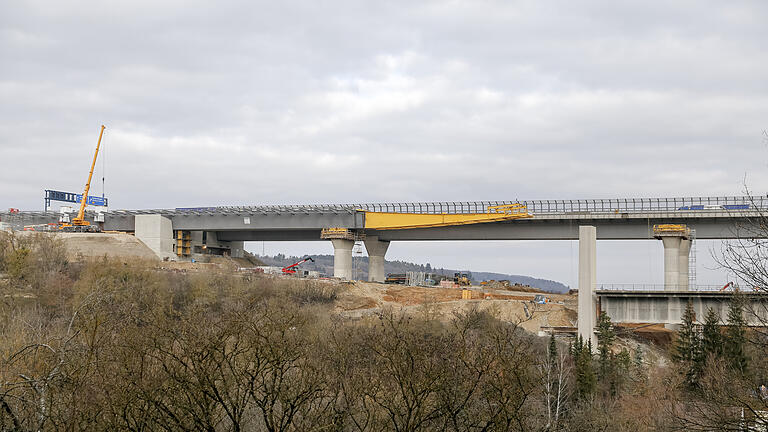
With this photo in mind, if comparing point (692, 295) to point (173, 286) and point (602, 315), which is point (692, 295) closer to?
point (602, 315)

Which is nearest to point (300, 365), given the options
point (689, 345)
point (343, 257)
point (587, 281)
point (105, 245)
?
point (587, 281)

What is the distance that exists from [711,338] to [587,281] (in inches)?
389

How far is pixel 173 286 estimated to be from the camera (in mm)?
73500

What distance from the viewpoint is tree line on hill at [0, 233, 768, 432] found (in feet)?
64.0

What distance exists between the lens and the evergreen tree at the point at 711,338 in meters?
54.8

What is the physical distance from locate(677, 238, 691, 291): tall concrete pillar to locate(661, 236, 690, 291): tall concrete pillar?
205mm

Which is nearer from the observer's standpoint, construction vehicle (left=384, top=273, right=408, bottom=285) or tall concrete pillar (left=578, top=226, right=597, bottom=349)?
tall concrete pillar (left=578, top=226, right=597, bottom=349)

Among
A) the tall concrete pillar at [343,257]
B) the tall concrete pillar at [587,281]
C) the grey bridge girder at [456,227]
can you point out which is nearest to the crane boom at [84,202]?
the grey bridge girder at [456,227]

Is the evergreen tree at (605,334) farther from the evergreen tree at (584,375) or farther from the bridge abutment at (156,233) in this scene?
the bridge abutment at (156,233)

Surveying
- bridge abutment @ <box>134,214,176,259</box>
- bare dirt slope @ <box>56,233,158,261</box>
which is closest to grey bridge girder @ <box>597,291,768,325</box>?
bare dirt slope @ <box>56,233,158,261</box>

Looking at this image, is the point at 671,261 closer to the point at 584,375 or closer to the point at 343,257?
the point at 584,375

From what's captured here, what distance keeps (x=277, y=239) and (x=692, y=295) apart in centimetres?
5640

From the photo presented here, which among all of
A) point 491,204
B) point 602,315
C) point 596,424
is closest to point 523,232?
point 491,204

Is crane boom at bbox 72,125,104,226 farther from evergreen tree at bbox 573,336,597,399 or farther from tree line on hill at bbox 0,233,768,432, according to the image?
evergreen tree at bbox 573,336,597,399
